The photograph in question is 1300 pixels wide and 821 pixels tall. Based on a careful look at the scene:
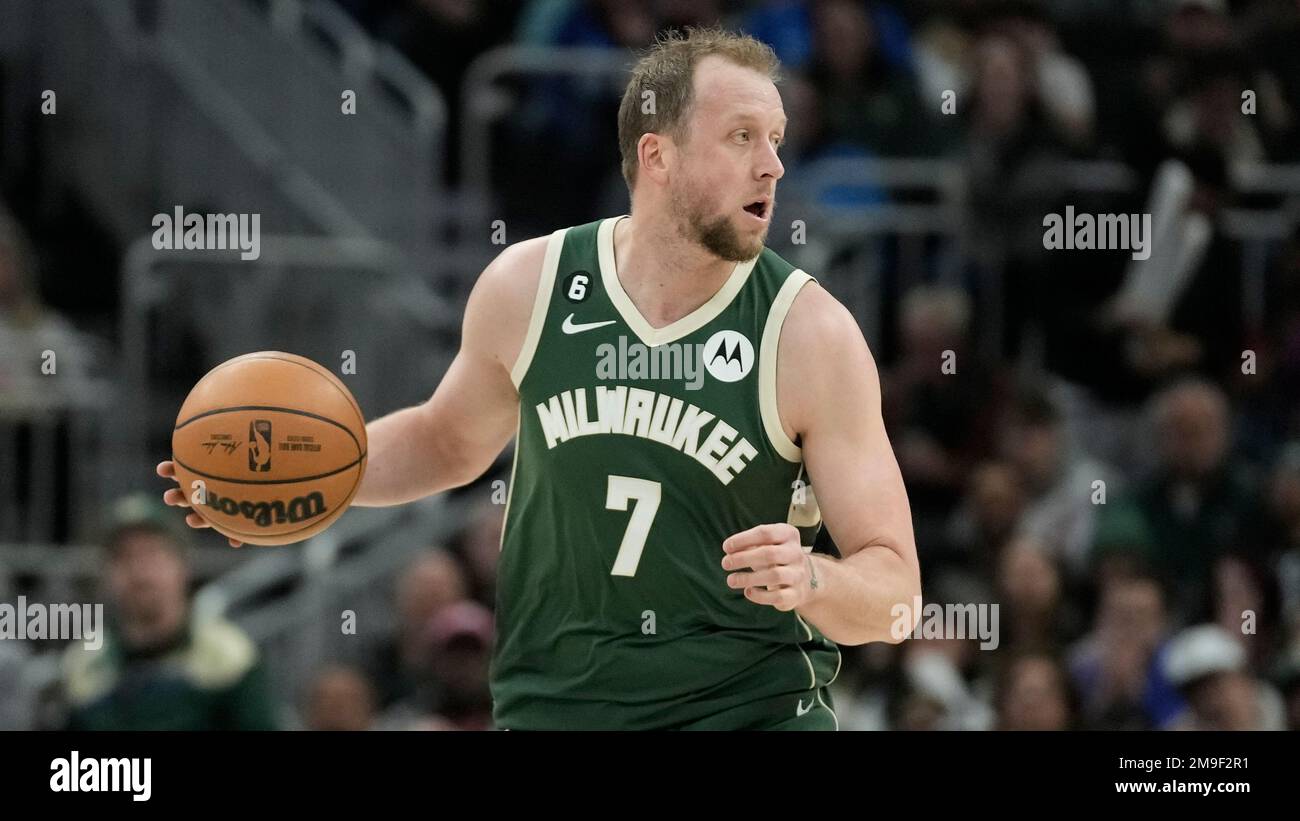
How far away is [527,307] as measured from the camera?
412cm

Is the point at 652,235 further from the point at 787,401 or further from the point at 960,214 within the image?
the point at 960,214

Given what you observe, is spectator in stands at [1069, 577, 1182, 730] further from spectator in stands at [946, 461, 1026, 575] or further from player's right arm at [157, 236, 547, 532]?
player's right arm at [157, 236, 547, 532]

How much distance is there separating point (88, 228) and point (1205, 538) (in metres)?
4.28

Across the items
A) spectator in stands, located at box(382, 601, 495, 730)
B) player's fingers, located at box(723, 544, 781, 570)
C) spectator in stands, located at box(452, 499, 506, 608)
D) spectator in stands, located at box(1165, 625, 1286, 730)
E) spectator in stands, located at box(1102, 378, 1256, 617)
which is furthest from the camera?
spectator in stands, located at box(1102, 378, 1256, 617)

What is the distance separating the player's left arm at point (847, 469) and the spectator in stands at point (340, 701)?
8.98 feet

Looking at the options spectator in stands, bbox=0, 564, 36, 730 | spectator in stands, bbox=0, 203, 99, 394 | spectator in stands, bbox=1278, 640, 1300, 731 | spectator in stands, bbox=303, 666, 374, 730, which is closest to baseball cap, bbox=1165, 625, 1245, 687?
spectator in stands, bbox=1278, 640, 1300, 731

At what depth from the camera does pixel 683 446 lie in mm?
3969

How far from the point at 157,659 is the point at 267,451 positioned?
1728mm

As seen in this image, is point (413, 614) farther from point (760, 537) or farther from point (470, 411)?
point (760, 537)

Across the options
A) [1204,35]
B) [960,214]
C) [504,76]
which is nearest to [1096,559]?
[960,214]

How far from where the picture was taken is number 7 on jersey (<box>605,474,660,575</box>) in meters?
3.95

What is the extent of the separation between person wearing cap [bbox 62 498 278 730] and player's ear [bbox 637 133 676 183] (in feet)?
7.23

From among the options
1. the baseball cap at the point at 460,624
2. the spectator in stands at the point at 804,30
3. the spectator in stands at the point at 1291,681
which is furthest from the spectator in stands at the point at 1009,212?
the baseball cap at the point at 460,624

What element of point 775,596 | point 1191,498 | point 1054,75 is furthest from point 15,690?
point 1054,75
